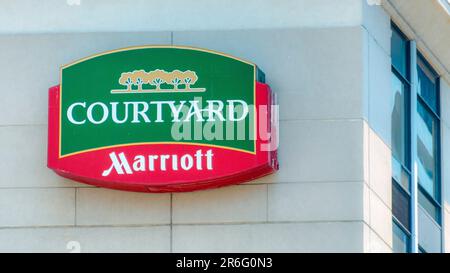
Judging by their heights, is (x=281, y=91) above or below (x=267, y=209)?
above

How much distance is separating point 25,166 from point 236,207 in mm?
2734

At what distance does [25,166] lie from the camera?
2003cm

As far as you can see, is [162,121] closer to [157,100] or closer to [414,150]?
[157,100]

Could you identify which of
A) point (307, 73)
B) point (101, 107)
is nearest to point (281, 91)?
point (307, 73)

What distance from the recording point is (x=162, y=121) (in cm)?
1942

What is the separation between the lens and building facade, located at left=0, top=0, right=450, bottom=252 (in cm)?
1941

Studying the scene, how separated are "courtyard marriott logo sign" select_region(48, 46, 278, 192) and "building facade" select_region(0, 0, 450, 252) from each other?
365 mm

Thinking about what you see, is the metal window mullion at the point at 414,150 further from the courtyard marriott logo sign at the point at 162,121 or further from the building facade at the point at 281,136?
the courtyard marriott logo sign at the point at 162,121

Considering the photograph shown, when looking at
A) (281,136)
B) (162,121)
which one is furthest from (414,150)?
(162,121)

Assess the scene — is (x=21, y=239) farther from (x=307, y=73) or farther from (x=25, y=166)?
(x=307, y=73)

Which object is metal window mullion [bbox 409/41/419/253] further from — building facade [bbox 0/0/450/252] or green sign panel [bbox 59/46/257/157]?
green sign panel [bbox 59/46/257/157]

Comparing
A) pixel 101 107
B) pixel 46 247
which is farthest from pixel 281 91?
pixel 46 247

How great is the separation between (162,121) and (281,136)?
58.0 inches
